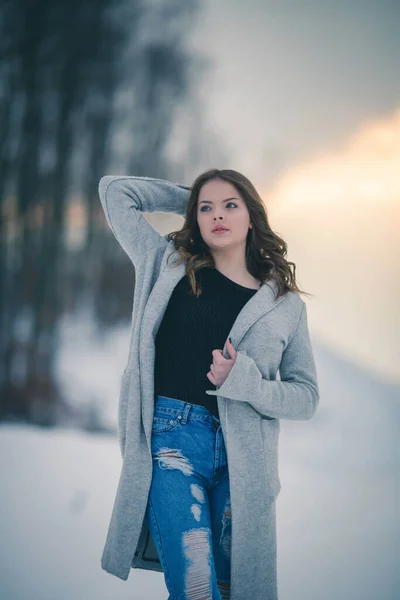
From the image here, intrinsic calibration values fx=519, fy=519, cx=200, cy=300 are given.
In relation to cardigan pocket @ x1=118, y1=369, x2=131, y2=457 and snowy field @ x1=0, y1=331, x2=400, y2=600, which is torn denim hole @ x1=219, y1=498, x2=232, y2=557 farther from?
snowy field @ x1=0, y1=331, x2=400, y2=600

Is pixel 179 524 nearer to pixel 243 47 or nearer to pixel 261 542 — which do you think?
pixel 261 542

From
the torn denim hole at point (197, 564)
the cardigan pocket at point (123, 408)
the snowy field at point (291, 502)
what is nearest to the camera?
the torn denim hole at point (197, 564)

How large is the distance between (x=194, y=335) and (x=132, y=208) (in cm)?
46

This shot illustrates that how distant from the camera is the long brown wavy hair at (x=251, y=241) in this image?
1.52 meters

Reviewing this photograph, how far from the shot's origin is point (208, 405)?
135 centimetres

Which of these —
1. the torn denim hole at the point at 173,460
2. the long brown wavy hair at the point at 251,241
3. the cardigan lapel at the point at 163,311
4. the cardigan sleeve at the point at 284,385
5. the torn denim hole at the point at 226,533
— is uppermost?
the long brown wavy hair at the point at 251,241

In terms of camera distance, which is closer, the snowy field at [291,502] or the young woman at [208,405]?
the young woman at [208,405]

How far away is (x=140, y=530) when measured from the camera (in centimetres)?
134

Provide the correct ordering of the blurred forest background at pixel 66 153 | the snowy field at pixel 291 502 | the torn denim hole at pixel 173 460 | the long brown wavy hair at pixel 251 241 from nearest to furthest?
1. the torn denim hole at pixel 173 460
2. the long brown wavy hair at pixel 251 241
3. the snowy field at pixel 291 502
4. the blurred forest background at pixel 66 153

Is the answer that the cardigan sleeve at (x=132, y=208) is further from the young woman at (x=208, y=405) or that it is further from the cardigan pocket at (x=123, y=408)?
the cardigan pocket at (x=123, y=408)

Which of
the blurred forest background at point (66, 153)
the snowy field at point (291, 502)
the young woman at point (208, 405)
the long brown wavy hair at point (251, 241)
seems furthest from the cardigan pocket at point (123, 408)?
the blurred forest background at point (66, 153)

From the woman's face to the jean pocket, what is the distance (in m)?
0.49

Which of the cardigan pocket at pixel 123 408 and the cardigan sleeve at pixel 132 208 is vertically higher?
the cardigan sleeve at pixel 132 208

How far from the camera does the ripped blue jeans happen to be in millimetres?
1197
